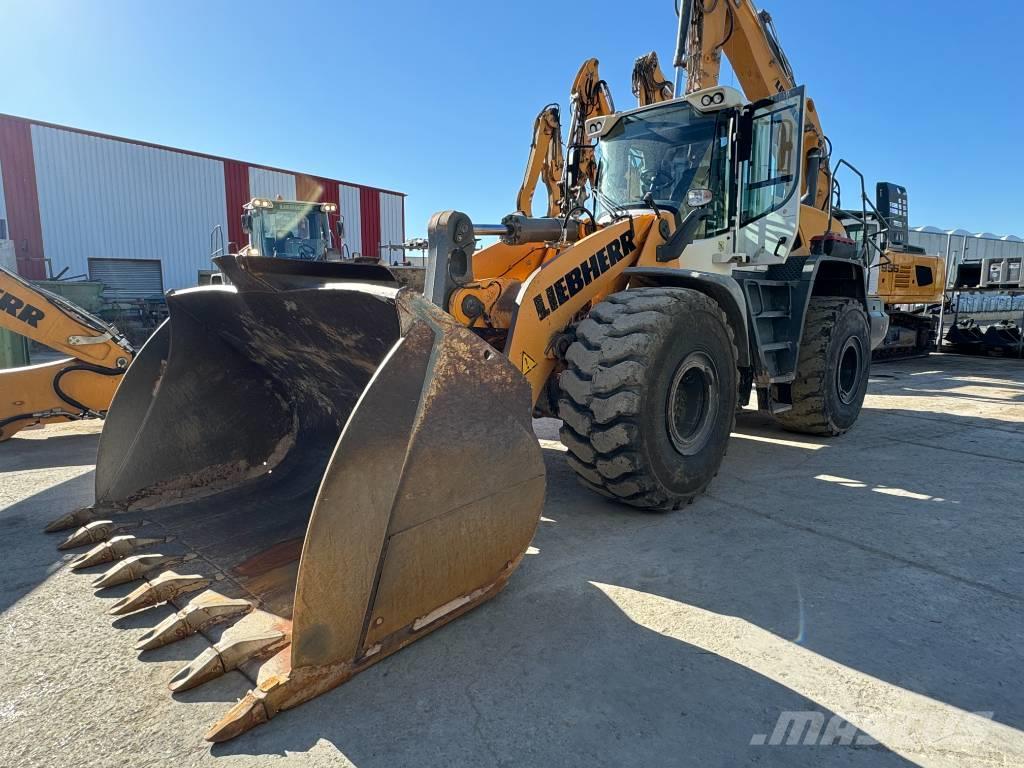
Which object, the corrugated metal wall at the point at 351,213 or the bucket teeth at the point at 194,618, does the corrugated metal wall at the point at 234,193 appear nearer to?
the corrugated metal wall at the point at 351,213

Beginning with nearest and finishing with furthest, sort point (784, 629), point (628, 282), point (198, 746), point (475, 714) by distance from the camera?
point (198, 746) < point (475, 714) < point (784, 629) < point (628, 282)

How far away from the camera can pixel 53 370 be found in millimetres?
5488

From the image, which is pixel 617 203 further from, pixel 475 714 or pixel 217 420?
pixel 475 714

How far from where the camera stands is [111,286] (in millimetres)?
20125

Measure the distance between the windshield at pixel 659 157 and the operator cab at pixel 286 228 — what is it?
10.8 m

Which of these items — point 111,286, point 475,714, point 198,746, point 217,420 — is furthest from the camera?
point 111,286

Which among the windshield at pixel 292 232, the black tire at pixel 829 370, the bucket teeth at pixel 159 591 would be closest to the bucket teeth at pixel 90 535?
the bucket teeth at pixel 159 591

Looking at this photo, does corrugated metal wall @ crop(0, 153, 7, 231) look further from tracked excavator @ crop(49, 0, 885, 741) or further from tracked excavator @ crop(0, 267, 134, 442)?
tracked excavator @ crop(49, 0, 885, 741)

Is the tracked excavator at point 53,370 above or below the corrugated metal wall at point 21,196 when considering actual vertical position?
below

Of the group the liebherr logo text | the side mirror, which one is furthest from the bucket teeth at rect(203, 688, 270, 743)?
the side mirror

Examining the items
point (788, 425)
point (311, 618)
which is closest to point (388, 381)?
point (311, 618)

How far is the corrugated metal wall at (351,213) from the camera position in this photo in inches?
1005

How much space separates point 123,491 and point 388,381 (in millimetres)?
2235

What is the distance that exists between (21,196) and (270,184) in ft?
25.2
